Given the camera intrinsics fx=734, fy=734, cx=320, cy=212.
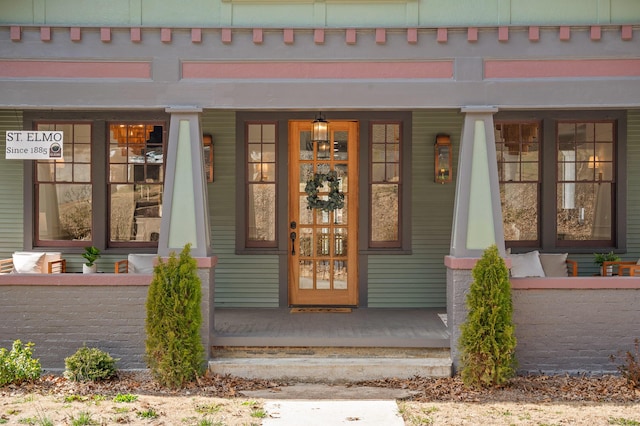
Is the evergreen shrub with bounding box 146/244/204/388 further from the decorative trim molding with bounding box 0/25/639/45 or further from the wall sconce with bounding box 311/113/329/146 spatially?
the wall sconce with bounding box 311/113/329/146

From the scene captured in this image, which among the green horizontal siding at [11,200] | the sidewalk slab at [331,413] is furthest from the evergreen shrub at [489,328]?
the green horizontal siding at [11,200]

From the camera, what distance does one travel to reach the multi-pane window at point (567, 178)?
35.2 feet

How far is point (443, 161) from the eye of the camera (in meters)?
10.6

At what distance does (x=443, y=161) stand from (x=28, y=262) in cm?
609

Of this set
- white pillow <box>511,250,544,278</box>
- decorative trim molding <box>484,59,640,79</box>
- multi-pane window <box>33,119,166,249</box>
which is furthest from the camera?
multi-pane window <box>33,119,166,249</box>

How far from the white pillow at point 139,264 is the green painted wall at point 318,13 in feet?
11.1

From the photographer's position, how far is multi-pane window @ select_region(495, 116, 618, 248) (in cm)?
1073

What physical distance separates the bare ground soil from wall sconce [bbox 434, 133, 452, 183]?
3.25 m

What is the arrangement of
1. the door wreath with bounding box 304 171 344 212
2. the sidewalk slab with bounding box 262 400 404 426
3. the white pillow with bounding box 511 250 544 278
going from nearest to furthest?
the sidewalk slab with bounding box 262 400 404 426 < the white pillow with bounding box 511 250 544 278 < the door wreath with bounding box 304 171 344 212

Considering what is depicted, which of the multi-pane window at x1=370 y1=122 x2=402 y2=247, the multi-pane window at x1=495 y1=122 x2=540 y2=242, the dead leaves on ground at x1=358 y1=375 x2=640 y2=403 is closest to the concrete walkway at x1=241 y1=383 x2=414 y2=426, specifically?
the dead leaves on ground at x1=358 y1=375 x2=640 y2=403

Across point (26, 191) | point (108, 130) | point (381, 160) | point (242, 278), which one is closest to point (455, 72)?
point (381, 160)

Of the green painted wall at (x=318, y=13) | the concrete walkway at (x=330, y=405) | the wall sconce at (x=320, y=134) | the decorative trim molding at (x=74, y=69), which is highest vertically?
the green painted wall at (x=318, y=13)

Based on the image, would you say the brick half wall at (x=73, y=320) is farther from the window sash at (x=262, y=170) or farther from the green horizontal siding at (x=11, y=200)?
the window sash at (x=262, y=170)

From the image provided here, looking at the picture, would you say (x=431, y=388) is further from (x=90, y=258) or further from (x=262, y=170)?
(x=90, y=258)
